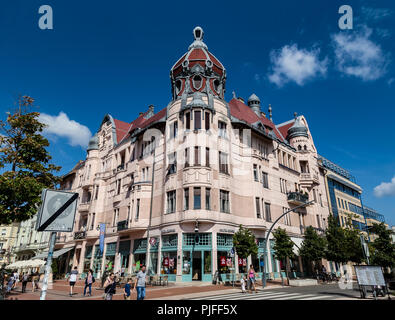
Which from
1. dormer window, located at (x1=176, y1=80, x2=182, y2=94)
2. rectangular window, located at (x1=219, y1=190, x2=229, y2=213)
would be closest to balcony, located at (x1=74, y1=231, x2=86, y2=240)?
rectangular window, located at (x1=219, y1=190, x2=229, y2=213)

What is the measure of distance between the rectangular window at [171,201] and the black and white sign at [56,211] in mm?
22345

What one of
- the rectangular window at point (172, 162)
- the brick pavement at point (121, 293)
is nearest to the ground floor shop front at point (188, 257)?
the brick pavement at point (121, 293)

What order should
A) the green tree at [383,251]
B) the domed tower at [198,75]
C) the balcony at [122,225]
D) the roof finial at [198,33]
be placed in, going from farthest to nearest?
1. the roof finial at [198,33]
2. the domed tower at [198,75]
3. the balcony at [122,225]
4. the green tree at [383,251]

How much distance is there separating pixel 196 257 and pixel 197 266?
0.81m

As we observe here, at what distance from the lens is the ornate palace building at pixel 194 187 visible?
26625mm

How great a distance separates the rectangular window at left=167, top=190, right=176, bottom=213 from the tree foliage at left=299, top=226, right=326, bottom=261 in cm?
1543

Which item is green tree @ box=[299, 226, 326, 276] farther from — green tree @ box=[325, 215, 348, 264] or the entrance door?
the entrance door

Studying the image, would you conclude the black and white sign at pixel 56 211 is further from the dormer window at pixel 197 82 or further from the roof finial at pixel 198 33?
the roof finial at pixel 198 33

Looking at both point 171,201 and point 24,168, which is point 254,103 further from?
point 24,168

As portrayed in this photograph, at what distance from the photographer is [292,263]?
34125 mm

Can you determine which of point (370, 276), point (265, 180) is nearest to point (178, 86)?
point (265, 180)

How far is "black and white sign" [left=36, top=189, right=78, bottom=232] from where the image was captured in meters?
5.53

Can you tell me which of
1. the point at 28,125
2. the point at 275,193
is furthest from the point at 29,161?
the point at 275,193
